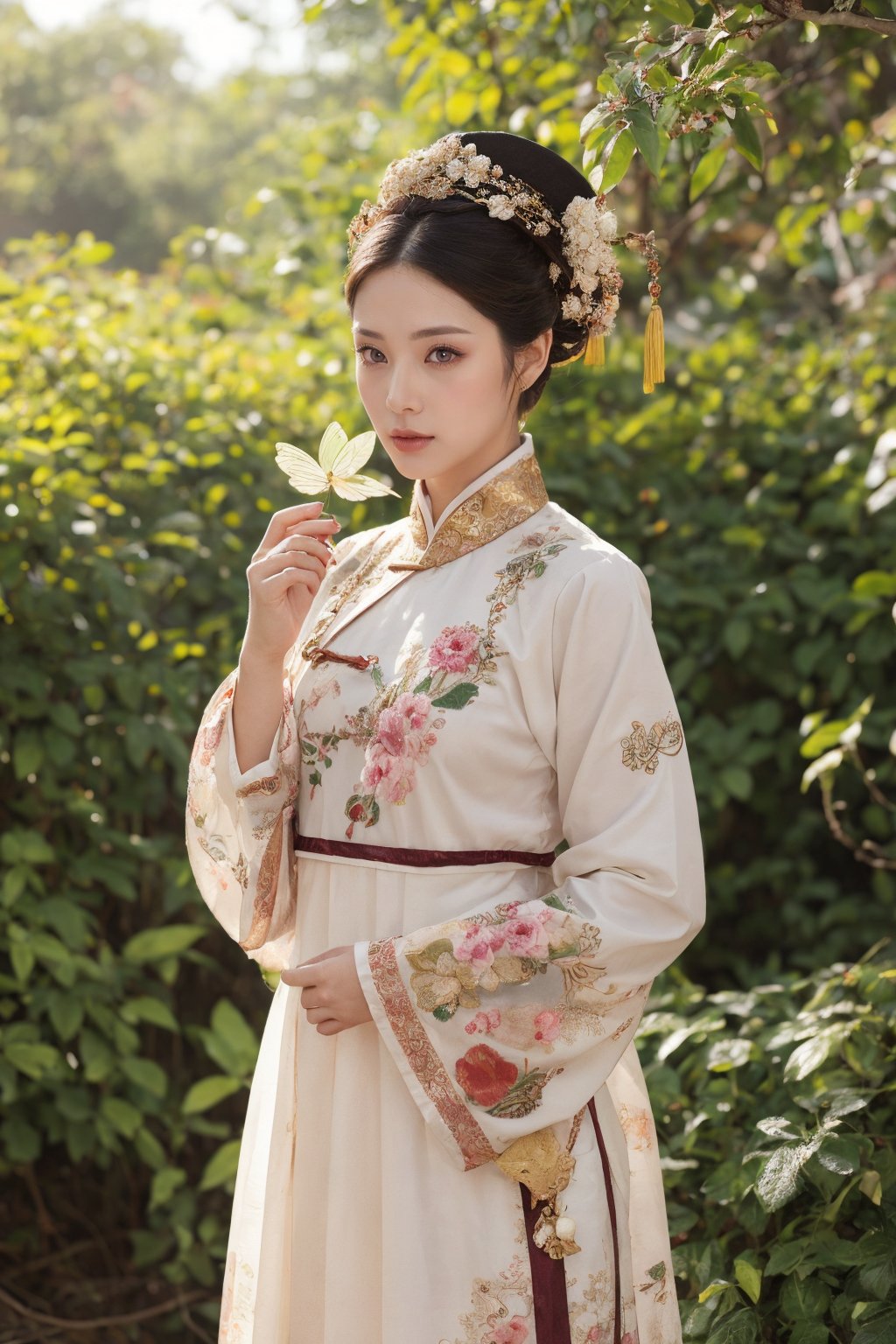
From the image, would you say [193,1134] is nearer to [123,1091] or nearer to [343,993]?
[123,1091]

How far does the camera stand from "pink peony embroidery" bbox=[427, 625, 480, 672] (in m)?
1.40

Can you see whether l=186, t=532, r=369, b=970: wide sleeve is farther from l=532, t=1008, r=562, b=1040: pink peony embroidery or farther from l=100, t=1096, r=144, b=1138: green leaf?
l=100, t=1096, r=144, b=1138: green leaf

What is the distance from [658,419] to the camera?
3.19 m

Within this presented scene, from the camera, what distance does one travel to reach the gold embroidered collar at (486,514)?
1508 millimetres

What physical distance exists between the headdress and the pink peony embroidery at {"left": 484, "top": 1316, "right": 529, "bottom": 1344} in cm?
96

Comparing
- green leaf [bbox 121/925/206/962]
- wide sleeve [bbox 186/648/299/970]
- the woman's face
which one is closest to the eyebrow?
the woman's face

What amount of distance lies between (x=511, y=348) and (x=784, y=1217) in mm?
1290

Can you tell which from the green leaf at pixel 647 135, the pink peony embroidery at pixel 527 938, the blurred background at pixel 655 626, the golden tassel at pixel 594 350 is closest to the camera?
the pink peony embroidery at pixel 527 938

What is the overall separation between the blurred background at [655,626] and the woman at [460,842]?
Answer: 0.22 metres

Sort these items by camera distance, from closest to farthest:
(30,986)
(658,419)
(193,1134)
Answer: (30,986) → (193,1134) → (658,419)

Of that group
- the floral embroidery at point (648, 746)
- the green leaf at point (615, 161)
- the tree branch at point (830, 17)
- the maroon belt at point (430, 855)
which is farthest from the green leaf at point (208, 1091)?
the tree branch at point (830, 17)

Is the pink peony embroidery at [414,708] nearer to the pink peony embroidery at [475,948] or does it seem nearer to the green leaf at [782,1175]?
the pink peony embroidery at [475,948]

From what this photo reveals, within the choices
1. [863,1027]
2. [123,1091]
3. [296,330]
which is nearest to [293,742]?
[863,1027]

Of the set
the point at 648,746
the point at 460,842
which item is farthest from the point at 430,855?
the point at 648,746
